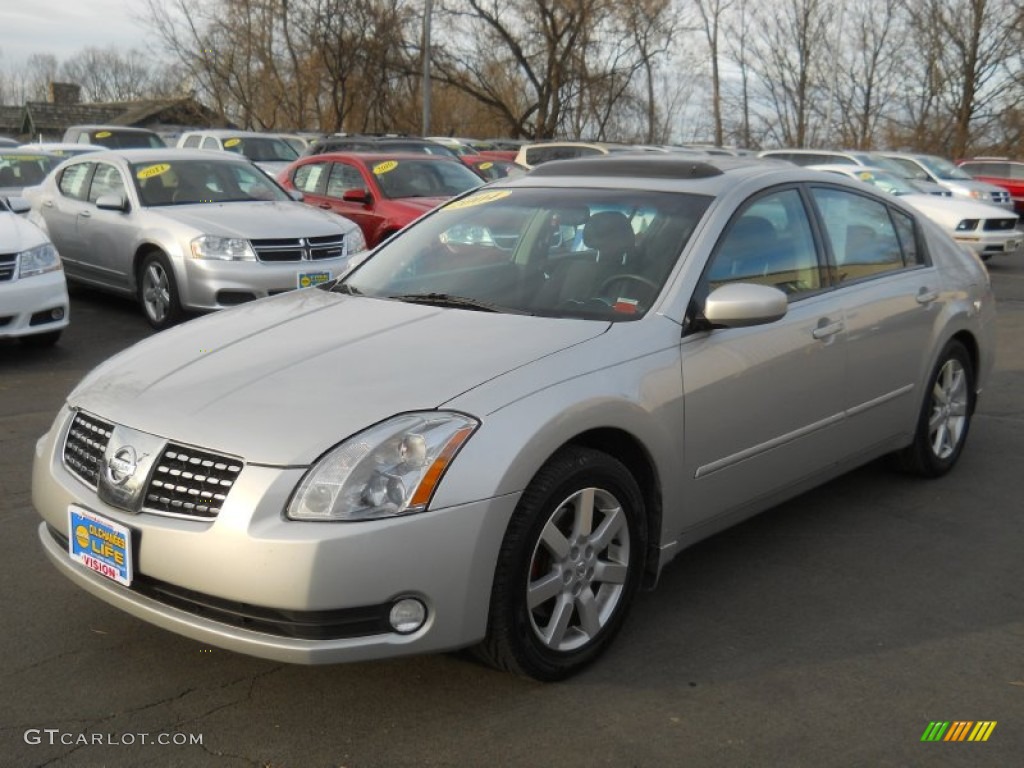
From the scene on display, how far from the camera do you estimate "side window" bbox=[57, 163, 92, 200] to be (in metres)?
11.0

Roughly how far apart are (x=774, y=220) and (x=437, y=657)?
2160 mm

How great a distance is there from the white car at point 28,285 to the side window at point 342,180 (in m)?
4.26

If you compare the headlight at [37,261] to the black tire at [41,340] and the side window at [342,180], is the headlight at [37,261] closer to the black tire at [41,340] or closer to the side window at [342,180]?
the black tire at [41,340]

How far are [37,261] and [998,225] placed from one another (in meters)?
13.1

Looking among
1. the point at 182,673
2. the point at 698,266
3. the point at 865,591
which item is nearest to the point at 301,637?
the point at 182,673

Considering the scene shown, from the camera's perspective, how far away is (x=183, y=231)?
31.0ft

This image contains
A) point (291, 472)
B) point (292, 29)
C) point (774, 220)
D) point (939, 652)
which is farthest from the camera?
point (292, 29)

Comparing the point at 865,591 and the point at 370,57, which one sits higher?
the point at 370,57

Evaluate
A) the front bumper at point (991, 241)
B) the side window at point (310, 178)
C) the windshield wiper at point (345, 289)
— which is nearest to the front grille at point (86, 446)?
the windshield wiper at point (345, 289)

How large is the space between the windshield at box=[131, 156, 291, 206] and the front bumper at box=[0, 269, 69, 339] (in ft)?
6.53

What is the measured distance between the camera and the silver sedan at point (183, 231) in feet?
30.5

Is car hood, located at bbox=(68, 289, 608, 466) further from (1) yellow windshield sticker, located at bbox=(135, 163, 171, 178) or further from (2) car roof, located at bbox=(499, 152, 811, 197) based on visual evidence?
(1) yellow windshield sticker, located at bbox=(135, 163, 171, 178)

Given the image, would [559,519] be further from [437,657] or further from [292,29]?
[292,29]

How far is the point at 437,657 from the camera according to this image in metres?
3.54
